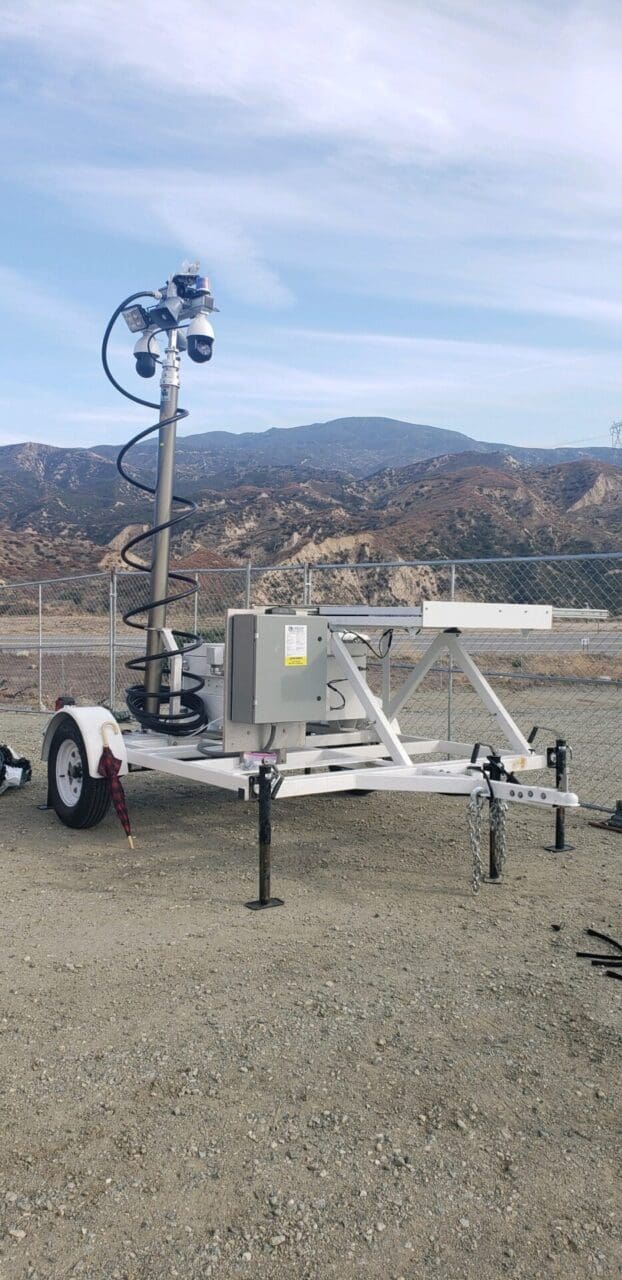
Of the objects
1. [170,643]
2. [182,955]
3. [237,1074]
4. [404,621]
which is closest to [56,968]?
[182,955]

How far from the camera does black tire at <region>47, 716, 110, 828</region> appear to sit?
671cm

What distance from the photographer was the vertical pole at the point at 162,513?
279 inches

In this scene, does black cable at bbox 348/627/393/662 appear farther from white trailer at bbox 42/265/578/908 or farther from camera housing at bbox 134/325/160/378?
camera housing at bbox 134/325/160/378

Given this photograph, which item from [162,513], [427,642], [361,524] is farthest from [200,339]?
[361,524]

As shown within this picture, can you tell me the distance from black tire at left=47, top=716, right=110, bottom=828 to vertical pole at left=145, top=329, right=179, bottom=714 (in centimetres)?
63

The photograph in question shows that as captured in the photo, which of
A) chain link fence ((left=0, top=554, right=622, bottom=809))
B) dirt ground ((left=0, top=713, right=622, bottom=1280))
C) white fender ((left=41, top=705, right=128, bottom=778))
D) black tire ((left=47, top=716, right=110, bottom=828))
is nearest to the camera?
dirt ground ((left=0, top=713, right=622, bottom=1280))

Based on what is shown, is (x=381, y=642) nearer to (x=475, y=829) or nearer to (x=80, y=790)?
(x=475, y=829)

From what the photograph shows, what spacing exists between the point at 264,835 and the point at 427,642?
29.1 feet

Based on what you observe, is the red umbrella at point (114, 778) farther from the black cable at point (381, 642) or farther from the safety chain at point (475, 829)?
the safety chain at point (475, 829)

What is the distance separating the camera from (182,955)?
14.9 feet

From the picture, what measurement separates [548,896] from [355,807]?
2.73 meters

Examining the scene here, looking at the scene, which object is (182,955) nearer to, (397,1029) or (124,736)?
(397,1029)

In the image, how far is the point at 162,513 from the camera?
7141 millimetres

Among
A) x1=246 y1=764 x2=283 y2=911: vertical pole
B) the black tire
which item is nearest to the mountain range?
the black tire
